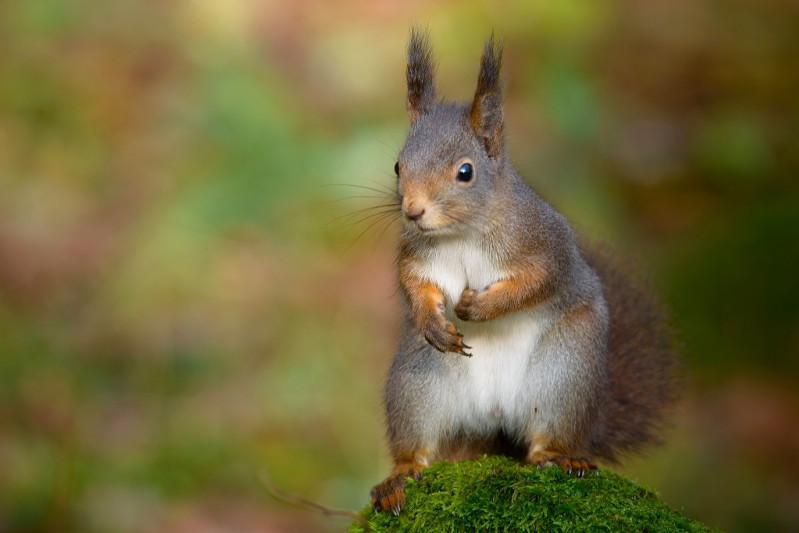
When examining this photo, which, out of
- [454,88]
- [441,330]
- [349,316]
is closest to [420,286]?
[441,330]

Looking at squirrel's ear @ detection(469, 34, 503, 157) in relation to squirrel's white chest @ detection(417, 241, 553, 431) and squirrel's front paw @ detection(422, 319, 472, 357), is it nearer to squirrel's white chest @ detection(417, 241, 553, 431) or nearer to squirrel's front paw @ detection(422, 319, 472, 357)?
squirrel's white chest @ detection(417, 241, 553, 431)

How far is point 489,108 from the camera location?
240 cm

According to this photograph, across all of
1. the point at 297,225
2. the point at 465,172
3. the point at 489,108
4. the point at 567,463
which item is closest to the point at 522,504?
the point at 567,463

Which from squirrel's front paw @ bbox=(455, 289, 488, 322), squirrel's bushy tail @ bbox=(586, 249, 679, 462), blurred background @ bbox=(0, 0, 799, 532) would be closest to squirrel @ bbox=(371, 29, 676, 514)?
squirrel's front paw @ bbox=(455, 289, 488, 322)

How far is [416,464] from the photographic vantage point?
247 cm

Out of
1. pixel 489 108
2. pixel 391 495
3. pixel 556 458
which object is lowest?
pixel 391 495

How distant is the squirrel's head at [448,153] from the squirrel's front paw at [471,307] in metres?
0.13

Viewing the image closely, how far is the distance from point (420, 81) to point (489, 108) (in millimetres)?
166

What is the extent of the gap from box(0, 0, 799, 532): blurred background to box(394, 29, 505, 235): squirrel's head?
4.59 ft

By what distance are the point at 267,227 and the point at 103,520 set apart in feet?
4.75

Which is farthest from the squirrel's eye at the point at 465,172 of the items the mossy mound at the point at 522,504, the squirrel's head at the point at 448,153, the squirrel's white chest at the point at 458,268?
the mossy mound at the point at 522,504

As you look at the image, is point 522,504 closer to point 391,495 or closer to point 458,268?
point 391,495

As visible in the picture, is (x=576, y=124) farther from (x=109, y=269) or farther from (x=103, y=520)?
Result: (x=103, y=520)

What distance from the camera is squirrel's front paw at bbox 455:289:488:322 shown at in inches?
92.6
